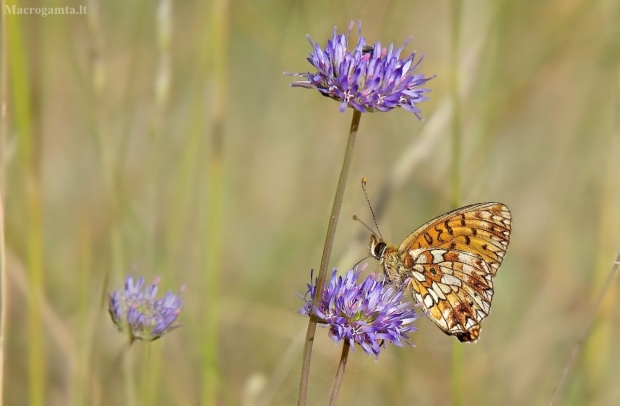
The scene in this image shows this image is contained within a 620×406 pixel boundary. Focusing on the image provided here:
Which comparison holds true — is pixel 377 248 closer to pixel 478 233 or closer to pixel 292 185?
pixel 478 233

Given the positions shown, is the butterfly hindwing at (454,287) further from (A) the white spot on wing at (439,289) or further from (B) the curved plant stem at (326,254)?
(B) the curved plant stem at (326,254)

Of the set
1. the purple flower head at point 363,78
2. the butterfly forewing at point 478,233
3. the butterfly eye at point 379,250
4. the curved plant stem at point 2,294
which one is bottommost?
the curved plant stem at point 2,294

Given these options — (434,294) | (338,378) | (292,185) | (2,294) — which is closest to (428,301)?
(434,294)

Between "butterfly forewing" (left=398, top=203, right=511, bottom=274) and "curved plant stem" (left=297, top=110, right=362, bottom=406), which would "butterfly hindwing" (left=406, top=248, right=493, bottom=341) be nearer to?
"butterfly forewing" (left=398, top=203, right=511, bottom=274)

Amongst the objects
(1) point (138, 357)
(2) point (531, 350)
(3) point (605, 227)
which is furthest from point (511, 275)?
(1) point (138, 357)

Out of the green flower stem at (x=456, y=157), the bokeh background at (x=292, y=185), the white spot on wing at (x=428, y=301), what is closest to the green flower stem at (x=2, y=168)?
the bokeh background at (x=292, y=185)
